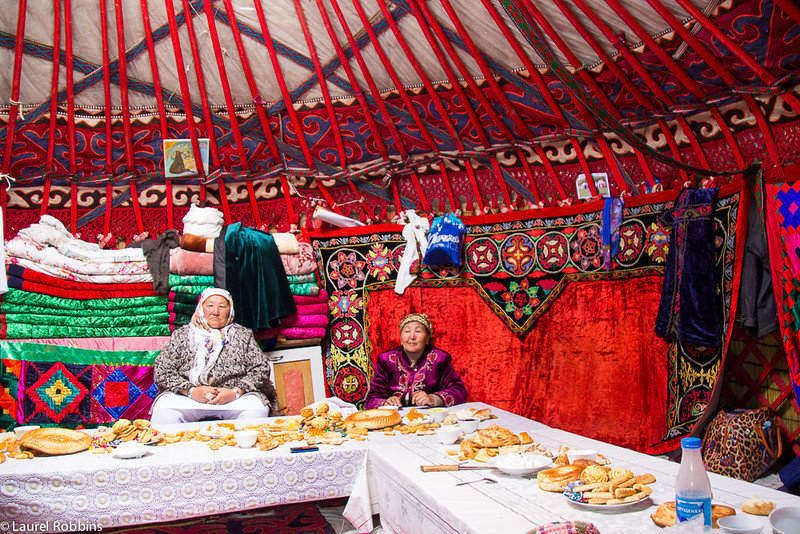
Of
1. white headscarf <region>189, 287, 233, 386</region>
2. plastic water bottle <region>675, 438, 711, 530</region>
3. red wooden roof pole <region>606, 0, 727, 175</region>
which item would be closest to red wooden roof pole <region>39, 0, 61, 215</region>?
white headscarf <region>189, 287, 233, 386</region>

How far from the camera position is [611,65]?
3174 mm

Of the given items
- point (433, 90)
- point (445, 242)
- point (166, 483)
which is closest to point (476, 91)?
point (433, 90)

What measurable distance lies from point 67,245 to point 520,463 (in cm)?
288

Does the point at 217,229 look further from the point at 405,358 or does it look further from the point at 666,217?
the point at 666,217

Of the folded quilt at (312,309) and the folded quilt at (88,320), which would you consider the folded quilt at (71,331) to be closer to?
the folded quilt at (88,320)

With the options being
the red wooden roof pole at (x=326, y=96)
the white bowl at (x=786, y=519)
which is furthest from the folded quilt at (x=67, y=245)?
the white bowl at (x=786, y=519)

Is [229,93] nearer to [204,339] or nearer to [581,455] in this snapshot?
[204,339]

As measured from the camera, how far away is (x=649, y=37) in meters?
2.93

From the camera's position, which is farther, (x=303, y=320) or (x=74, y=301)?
(x=303, y=320)

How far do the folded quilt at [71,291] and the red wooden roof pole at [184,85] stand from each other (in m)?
0.88

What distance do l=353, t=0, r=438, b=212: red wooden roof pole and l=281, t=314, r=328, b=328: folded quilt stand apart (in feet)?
2.97

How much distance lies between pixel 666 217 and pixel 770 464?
108 cm

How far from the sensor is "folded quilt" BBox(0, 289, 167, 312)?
3301 millimetres

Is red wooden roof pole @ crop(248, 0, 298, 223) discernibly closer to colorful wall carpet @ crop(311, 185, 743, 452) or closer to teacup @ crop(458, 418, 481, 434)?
colorful wall carpet @ crop(311, 185, 743, 452)
